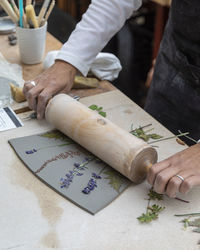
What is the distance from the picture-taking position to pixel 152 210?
759mm

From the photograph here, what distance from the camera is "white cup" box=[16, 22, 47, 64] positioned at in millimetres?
1262

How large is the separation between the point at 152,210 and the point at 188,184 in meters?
0.09

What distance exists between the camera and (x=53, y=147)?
925mm

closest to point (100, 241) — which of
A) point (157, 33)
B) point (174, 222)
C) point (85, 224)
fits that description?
point (85, 224)

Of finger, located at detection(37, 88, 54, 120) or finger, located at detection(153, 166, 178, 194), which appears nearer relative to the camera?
finger, located at detection(153, 166, 178, 194)

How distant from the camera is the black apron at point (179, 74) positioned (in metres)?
1.11

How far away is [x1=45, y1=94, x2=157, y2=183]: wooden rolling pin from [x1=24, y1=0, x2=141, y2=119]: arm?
0.44ft

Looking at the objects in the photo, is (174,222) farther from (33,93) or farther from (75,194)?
(33,93)

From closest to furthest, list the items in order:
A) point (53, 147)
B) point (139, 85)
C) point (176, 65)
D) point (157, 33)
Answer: point (53, 147) < point (176, 65) < point (157, 33) < point (139, 85)

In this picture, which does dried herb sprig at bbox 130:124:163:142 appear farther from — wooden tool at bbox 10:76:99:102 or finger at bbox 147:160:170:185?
wooden tool at bbox 10:76:99:102

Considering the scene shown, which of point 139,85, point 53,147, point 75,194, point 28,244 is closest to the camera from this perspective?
point 28,244

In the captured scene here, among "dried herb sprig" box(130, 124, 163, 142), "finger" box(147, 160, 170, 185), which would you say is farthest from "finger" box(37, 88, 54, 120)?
"finger" box(147, 160, 170, 185)

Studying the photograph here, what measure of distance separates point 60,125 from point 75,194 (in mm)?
227

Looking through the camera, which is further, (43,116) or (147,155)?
(43,116)
